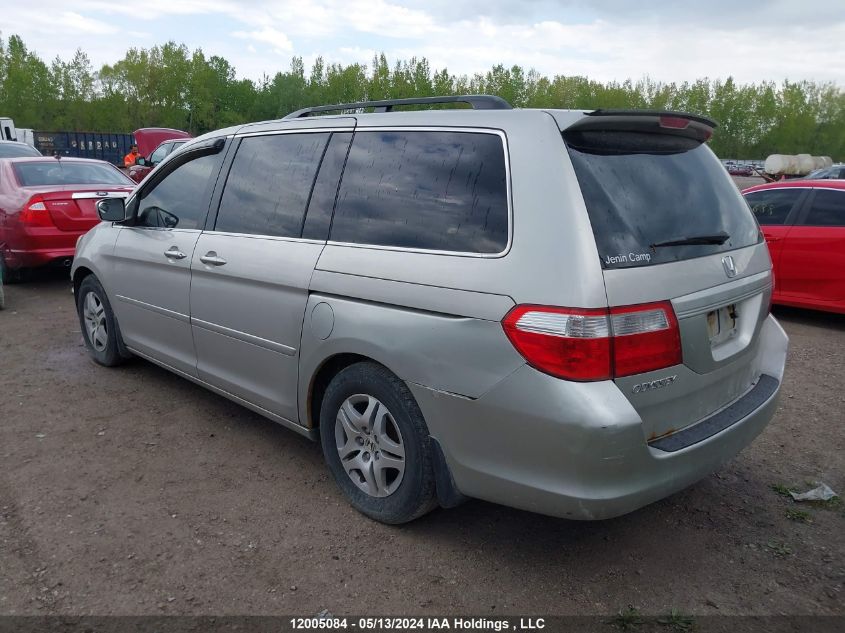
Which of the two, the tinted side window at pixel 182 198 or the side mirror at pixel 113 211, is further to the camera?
the side mirror at pixel 113 211

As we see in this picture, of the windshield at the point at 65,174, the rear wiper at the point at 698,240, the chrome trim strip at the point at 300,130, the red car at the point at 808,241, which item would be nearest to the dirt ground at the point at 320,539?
the rear wiper at the point at 698,240

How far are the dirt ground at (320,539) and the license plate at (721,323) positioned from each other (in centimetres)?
98

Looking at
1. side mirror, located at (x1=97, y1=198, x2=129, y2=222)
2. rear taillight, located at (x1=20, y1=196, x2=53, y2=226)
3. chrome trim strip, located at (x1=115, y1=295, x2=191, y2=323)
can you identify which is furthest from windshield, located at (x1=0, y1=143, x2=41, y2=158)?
chrome trim strip, located at (x1=115, y1=295, x2=191, y2=323)

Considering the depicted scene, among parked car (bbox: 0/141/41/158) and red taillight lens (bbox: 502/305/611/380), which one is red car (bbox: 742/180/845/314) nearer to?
red taillight lens (bbox: 502/305/611/380)

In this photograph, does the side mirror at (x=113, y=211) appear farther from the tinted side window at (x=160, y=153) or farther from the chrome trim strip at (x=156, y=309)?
the tinted side window at (x=160, y=153)

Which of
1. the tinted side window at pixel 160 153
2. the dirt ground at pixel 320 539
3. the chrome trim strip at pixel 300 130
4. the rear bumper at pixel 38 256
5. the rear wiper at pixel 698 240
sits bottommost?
the dirt ground at pixel 320 539

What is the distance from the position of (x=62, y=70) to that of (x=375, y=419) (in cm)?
6964

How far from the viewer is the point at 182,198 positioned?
4.36m

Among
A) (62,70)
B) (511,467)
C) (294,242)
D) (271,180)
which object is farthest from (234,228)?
(62,70)

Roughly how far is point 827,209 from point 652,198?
210 inches

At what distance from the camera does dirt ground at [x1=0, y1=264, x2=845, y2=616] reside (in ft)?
8.89

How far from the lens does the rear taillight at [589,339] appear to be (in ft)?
7.86

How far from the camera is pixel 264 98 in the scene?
79.6 m

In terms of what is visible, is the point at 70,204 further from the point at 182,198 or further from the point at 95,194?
the point at 182,198
